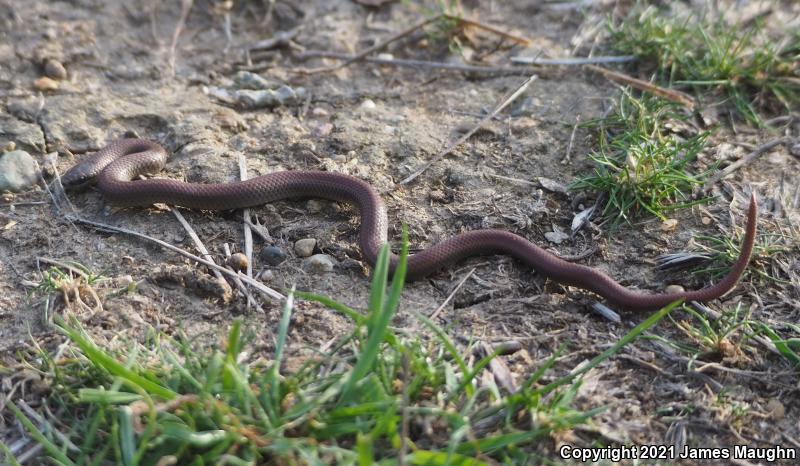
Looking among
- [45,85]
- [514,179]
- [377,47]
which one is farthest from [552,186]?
[45,85]

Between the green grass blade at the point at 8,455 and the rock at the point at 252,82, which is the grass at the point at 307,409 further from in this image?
the rock at the point at 252,82

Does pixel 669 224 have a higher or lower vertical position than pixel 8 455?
higher

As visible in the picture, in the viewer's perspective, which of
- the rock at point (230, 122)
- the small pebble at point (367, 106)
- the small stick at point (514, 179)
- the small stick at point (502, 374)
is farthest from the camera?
the small pebble at point (367, 106)

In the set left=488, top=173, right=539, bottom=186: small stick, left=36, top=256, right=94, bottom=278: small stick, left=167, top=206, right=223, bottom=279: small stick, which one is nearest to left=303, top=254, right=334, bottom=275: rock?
left=167, top=206, right=223, bottom=279: small stick

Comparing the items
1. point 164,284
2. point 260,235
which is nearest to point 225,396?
point 164,284

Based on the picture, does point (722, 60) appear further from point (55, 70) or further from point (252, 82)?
point (55, 70)

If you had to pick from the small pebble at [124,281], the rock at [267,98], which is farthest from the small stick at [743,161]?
the small pebble at [124,281]
